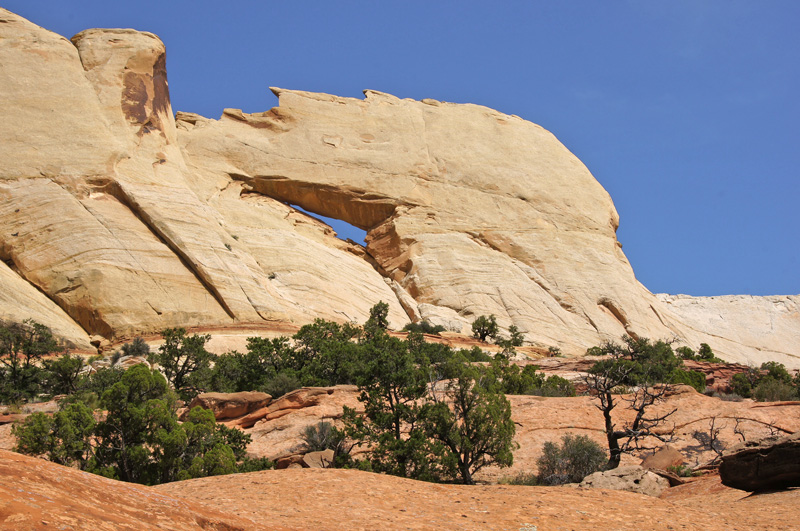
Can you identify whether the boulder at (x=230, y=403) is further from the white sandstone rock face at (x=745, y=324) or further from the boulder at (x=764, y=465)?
the white sandstone rock face at (x=745, y=324)

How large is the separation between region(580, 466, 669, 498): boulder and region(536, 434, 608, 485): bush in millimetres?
1827

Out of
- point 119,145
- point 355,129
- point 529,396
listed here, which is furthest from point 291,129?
point 529,396

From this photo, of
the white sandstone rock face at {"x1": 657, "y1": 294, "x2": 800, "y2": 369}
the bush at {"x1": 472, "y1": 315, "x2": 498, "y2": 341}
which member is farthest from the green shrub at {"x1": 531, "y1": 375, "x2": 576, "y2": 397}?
the white sandstone rock face at {"x1": 657, "y1": 294, "x2": 800, "y2": 369}

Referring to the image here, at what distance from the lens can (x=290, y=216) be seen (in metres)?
48.9

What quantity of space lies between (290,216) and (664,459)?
34.8m

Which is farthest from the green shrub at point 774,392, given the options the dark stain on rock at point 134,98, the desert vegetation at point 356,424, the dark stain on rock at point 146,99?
the dark stain on rock at point 134,98

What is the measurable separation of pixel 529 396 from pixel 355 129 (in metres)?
35.6

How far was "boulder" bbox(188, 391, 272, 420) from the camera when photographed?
20922mm

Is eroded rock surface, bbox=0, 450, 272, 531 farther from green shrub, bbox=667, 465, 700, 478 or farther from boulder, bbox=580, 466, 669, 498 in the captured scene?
green shrub, bbox=667, 465, 700, 478

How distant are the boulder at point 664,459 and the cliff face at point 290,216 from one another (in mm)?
21231

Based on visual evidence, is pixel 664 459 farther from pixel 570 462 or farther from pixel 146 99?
pixel 146 99

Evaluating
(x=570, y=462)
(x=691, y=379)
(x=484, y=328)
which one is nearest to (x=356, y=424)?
(x=570, y=462)

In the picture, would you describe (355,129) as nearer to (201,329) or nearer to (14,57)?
(14,57)

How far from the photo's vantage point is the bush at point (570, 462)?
53.3 ft
